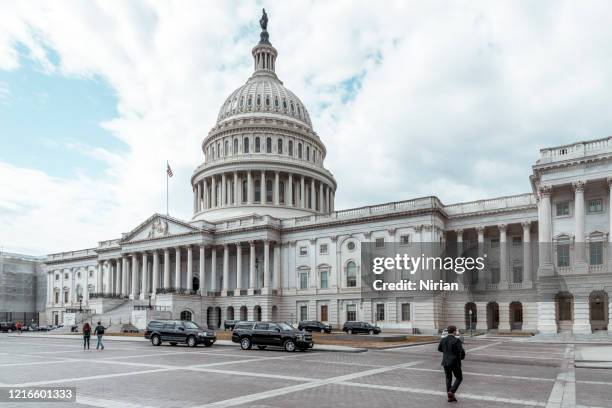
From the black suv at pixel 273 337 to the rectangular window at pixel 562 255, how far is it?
28.3 m

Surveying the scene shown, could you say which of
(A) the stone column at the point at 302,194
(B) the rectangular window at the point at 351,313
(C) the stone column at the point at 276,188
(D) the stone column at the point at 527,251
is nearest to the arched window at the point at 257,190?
(C) the stone column at the point at 276,188

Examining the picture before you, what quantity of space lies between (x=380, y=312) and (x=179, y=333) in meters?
34.7

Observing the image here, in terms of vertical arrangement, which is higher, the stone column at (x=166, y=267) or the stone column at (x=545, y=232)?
the stone column at (x=545, y=232)

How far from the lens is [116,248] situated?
9581cm

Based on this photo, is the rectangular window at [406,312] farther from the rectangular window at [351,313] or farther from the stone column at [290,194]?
the stone column at [290,194]

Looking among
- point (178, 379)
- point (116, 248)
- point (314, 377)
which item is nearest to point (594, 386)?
point (314, 377)

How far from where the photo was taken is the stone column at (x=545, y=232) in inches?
2014

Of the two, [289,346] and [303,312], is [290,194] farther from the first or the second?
[289,346]

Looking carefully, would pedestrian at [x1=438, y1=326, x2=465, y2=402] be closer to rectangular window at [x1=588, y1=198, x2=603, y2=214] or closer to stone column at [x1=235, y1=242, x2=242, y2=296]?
rectangular window at [x1=588, y1=198, x2=603, y2=214]

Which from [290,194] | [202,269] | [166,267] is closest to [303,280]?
[202,269]

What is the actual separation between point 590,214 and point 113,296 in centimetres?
6620

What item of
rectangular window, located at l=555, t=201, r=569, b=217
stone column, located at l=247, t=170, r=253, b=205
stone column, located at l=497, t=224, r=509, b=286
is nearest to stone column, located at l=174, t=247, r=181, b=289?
stone column, located at l=247, t=170, r=253, b=205

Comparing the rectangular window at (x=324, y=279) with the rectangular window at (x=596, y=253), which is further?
the rectangular window at (x=324, y=279)

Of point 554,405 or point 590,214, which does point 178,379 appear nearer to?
point 554,405
